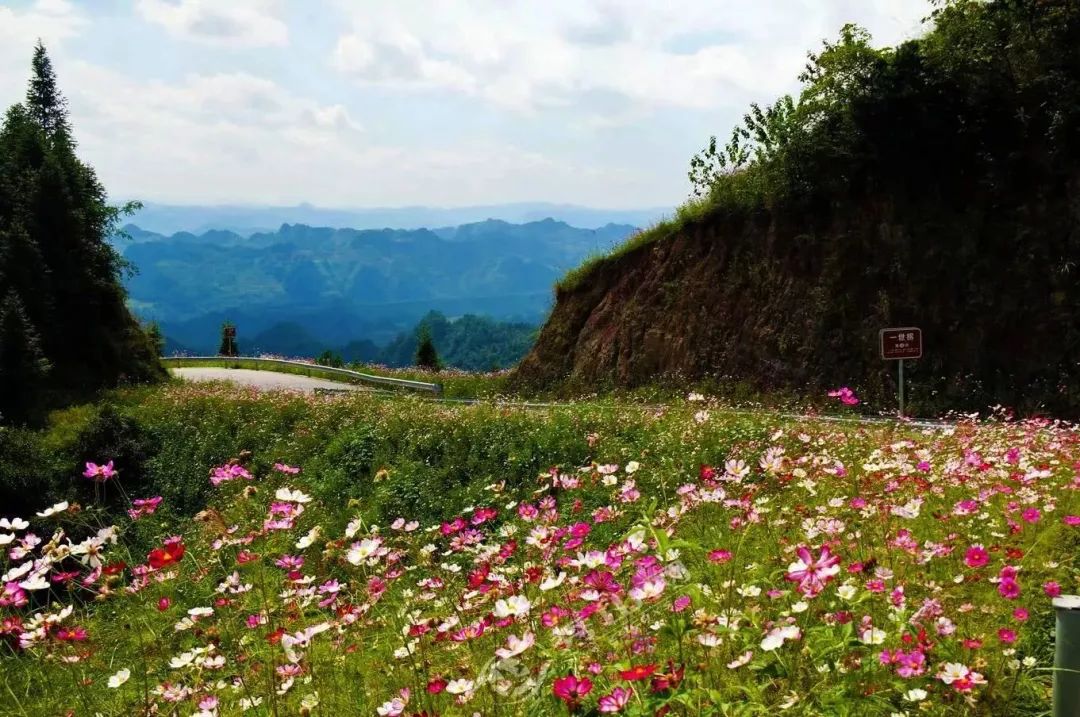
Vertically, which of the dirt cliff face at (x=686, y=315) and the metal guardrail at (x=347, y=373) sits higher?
the dirt cliff face at (x=686, y=315)

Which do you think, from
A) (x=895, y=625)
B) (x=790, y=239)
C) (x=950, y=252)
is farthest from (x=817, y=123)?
(x=895, y=625)

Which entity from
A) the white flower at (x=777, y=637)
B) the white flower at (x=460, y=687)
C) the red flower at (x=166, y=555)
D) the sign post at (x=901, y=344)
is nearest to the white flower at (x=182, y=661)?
the red flower at (x=166, y=555)

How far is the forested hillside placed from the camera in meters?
18.5

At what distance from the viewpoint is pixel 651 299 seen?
2562 centimetres

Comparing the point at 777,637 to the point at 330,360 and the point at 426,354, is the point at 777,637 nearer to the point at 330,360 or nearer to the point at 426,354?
the point at 426,354

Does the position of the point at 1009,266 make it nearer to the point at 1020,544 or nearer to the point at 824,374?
the point at 824,374

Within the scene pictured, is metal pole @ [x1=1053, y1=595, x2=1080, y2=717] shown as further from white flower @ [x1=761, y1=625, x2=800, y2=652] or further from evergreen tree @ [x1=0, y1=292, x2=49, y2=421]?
evergreen tree @ [x1=0, y1=292, x2=49, y2=421]

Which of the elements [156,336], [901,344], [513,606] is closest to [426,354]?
[156,336]

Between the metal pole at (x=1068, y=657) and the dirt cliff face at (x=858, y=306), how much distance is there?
16698 mm

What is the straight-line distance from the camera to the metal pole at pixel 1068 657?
2904 mm

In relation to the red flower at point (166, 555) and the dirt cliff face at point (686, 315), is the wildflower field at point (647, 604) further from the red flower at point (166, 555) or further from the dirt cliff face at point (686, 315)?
the dirt cliff face at point (686, 315)

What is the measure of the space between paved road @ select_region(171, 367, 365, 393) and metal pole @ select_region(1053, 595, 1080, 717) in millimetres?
28827

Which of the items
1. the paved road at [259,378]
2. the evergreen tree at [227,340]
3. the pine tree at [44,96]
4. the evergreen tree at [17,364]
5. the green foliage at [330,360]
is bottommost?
the green foliage at [330,360]

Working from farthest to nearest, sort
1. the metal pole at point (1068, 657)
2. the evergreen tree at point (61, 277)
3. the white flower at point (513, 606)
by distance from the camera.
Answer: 1. the evergreen tree at point (61, 277)
2. the white flower at point (513, 606)
3. the metal pole at point (1068, 657)
